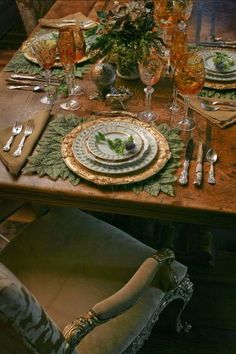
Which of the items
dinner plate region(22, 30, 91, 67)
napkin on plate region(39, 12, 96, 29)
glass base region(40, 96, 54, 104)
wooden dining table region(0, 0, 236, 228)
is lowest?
wooden dining table region(0, 0, 236, 228)

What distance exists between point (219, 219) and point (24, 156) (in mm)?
527

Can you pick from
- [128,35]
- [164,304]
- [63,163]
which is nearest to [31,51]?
[128,35]

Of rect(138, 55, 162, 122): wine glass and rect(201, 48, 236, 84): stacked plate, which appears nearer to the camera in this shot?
rect(138, 55, 162, 122): wine glass

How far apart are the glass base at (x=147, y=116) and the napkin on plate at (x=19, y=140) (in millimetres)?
280

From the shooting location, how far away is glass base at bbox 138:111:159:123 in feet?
4.33

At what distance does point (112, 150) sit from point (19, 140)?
0.87 feet

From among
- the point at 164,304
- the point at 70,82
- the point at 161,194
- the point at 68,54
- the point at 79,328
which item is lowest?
the point at 164,304

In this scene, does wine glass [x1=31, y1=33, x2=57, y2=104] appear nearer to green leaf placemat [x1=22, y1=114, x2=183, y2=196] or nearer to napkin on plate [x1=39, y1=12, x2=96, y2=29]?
green leaf placemat [x1=22, y1=114, x2=183, y2=196]

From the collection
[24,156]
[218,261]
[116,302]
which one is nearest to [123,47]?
[24,156]

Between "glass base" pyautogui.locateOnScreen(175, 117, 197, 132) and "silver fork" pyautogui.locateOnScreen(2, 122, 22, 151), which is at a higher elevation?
"silver fork" pyautogui.locateOnScreen(2, 122, 22, 151)

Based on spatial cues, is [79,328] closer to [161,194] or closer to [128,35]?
[161,194]

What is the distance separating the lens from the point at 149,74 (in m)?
1.31

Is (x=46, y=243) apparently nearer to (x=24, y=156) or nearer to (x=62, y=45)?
(x=24, y=156)

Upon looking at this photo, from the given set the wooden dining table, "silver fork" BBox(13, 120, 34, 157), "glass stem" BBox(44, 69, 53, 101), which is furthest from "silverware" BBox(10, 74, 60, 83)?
"silver fork" BBox(13, 120, 34, 157)
